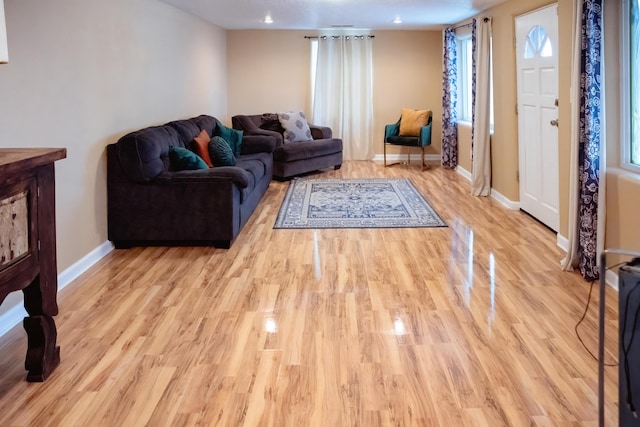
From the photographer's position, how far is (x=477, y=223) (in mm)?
5395

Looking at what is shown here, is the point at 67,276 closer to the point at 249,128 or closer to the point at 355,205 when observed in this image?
the point at 355,205

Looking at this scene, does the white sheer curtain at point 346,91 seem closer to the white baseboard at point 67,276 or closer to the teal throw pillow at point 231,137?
the teal throw pillow at point 231,137

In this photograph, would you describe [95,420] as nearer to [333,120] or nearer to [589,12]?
[589,12]

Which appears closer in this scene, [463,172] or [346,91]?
[463,172]

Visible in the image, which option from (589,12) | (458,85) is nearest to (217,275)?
(589,12)

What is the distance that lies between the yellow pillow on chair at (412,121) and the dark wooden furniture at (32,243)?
23.1 ft

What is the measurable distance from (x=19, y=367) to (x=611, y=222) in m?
3.32

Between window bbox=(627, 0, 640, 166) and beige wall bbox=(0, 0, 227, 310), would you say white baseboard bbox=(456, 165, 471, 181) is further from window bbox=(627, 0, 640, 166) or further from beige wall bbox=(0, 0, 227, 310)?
window bbox=(627, 0, 640, 166)

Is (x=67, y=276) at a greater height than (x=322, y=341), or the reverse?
(x=67, y=276)

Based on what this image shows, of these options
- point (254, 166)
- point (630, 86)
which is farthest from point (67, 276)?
point (630, 86)

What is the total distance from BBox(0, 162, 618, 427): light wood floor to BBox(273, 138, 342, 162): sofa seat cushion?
316 cm

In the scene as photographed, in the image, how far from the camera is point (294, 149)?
25.7 feet

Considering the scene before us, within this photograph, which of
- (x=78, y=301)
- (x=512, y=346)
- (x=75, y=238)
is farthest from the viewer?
(x=75, y=238)

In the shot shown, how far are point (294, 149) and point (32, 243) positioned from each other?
18.5 feet
